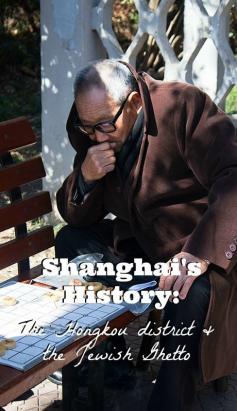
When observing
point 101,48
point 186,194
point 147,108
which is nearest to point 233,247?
point 186,194

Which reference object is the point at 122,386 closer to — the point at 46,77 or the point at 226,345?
the point at 226,345

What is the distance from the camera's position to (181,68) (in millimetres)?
4590

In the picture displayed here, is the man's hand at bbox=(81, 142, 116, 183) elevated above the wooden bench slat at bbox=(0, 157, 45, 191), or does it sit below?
above

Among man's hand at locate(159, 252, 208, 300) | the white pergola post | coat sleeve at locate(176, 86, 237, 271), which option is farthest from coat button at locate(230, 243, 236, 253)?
the white pergola post

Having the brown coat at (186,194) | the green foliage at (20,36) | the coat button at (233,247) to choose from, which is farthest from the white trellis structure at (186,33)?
the green foliage at (20,36)

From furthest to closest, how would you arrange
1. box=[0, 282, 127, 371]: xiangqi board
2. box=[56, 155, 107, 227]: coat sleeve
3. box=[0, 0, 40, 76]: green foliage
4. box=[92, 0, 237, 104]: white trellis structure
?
box=[0, 0, 40, 76]: green foliage → box=[92, 0, 237, 104]: white trellis structure → box=[56, 155, 107, 227]: coat sleeve → box=[0, 282, 127, 371]: xiangqi board

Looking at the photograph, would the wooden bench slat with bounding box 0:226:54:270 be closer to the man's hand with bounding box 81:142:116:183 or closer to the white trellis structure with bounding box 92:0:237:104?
the man's hand with bounding box 81:142:116:183

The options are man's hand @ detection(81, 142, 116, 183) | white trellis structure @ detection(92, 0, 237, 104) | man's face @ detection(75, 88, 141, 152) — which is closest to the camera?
man's face @ detection(75, 88, 141, 152)

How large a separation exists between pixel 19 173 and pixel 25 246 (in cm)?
32

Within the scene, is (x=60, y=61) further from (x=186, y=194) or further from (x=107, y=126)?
(x=186, y=194)

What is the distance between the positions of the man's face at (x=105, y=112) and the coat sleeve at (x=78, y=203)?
0.24m

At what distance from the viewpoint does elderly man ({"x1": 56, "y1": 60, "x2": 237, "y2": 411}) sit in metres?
2.92

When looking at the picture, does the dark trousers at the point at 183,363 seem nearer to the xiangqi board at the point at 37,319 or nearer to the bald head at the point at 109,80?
the xiangqi board at the point at 37,319

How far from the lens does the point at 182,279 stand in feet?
9.52
